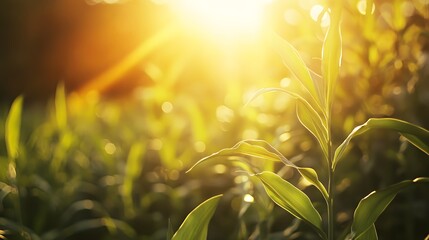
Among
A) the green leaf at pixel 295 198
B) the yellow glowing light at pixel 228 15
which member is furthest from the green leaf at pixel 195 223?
the yellow glowing light at pixel 228 15

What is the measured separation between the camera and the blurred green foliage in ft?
5.57

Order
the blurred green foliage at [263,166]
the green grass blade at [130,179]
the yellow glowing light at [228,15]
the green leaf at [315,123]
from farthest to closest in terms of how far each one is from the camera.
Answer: the yellow glowing light at [228,15], the green grass blade at [130,179], the blurred green foliage at [263,166], the green leaf at [315,123]

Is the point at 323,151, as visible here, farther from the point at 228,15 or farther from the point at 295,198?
the point at 228,15

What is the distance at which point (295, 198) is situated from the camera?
100 centimetres

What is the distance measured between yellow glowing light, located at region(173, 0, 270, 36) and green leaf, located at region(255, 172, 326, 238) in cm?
65

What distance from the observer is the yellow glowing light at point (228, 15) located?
2.26 metres

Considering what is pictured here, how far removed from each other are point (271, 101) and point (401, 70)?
76cm

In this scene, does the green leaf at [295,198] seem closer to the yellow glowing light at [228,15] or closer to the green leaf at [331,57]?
the green leaf at [331,57]

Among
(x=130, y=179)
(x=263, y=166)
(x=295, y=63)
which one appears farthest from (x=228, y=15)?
(x=295, y=63)

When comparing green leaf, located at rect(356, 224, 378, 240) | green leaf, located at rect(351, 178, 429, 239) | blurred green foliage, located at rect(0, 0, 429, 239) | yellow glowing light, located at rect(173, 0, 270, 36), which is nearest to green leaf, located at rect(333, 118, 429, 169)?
green leaf, located at rect(351, 178, 429, 239)

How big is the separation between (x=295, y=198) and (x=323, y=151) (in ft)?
0.31

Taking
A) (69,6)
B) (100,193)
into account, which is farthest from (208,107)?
(69,6)

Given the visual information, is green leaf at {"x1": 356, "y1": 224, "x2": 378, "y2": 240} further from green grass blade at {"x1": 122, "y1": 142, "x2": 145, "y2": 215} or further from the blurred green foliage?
green grass blade at {"x1": 122, "y1": 142, "x2": 145, "y2": 215}

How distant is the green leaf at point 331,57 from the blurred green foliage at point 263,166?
1.17 ft
